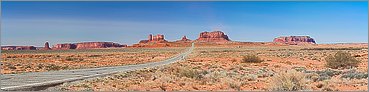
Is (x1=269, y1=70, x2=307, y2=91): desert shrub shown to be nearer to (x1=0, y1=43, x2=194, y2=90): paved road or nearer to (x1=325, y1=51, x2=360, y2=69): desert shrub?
(x1=0, y1=43, x2=194, y2=90): paved road

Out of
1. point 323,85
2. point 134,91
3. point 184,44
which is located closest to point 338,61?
point 323,85

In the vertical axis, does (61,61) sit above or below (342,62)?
below

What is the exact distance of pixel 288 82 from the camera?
13406 millimetres

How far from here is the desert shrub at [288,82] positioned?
13461 millimetres

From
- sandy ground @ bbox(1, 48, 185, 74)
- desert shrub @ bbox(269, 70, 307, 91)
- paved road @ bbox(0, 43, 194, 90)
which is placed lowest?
sandy ground @ bbox(1, 48, 185, 74)

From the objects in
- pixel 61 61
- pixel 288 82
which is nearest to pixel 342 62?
pixel 288 82

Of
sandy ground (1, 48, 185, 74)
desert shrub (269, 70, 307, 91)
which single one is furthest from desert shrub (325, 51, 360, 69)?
sandy ground (1, 48, 185, 74)

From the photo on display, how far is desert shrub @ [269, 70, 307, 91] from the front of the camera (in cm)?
1346

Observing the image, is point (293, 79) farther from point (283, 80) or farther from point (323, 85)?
point (323, 85)

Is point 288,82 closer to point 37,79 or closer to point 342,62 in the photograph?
point 37,79

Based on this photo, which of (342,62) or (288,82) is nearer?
(288,82)

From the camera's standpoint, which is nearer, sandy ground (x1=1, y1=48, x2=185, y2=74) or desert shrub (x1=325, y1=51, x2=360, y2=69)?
desert shrub (x1=325, y1=51, x2=360, y2=69)

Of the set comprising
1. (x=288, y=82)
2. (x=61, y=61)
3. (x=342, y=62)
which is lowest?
(x=61, y=61)

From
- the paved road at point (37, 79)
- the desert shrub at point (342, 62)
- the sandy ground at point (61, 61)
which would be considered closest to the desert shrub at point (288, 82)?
the paved road at point (37, 79)
